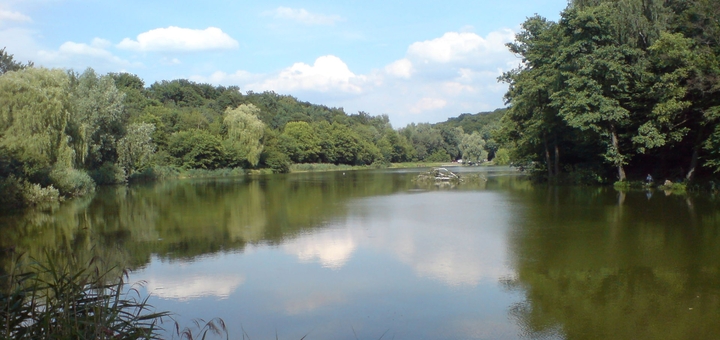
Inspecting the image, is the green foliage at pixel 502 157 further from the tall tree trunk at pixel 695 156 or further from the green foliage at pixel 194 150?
the tall tree trunk at pixel 695 156

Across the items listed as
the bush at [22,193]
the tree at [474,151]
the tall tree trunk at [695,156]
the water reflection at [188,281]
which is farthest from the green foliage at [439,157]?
the water reflection at [188,281]

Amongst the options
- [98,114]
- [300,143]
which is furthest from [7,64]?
[300,143]

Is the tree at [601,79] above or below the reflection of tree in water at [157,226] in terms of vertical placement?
above

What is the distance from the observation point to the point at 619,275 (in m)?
8.11

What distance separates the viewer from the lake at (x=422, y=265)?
619 centimetres

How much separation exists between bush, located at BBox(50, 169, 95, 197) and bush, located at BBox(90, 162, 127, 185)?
6.67 metres

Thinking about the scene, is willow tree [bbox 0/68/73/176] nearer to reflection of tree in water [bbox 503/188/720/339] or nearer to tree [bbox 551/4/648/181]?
reflection of tree in water [bbox 503/188/720/339]

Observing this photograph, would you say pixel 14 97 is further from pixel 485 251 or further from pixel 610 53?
pixel 610 53

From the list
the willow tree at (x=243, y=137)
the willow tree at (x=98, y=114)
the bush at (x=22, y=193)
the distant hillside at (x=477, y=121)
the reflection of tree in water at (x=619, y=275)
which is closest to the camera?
the reflection of tree in water at (x=619, y=275)

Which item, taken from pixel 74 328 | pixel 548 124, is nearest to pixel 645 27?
pixel 548 124

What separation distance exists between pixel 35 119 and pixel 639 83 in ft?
83.7

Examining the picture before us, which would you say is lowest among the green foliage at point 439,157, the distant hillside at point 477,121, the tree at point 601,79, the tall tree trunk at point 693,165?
the tall tree trunk at point 693,165

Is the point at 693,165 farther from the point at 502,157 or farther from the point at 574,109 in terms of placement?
the point at 502,157

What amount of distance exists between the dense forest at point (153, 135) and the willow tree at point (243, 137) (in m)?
0.11
